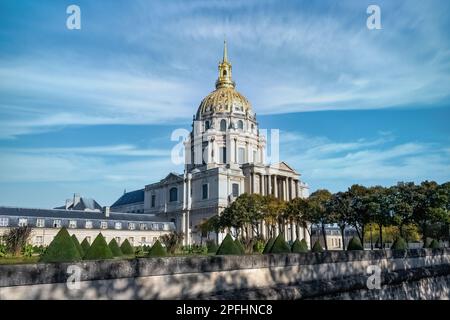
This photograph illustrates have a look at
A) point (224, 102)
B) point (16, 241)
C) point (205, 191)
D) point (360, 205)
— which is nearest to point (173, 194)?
point (205, 191)

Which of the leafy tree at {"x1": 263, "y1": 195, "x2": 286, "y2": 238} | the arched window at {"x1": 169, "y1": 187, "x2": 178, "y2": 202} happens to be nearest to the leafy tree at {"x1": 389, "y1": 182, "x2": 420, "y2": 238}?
the leafy tree at {"x1": 263, "y1": 195, "x2": 286, "y2": 238}

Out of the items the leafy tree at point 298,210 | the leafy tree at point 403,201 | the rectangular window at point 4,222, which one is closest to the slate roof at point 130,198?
the rectangular window at point 4,222

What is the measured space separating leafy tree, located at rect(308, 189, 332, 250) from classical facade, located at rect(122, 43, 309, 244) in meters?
24.2

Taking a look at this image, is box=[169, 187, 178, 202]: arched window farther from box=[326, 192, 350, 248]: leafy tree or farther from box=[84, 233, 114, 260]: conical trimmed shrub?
box=[84, 233, 114, 260]: conical trimmed shrub

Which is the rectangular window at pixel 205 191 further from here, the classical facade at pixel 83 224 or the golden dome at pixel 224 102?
the golden dome at pixel 224 102

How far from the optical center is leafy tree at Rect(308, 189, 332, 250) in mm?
56906

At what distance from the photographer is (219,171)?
3415 inches

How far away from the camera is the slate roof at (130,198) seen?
11805 cm

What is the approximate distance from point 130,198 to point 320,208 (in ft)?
247

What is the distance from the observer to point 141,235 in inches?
3260

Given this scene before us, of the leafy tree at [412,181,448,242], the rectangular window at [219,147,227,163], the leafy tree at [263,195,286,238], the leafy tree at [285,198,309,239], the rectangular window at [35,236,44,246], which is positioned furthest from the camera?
the rectangular window at [219,147,227,163]

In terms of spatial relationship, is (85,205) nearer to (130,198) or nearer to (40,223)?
(130,198)
